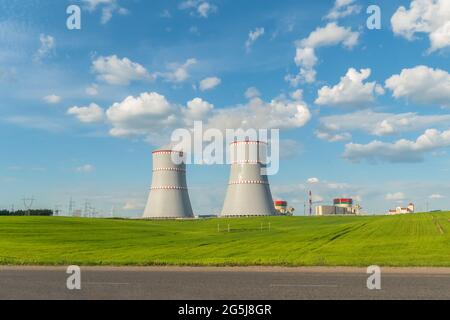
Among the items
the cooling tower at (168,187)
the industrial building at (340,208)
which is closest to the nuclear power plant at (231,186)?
the cooling tower at (168,187)

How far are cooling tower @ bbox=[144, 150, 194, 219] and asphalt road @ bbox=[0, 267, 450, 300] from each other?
44.0 m

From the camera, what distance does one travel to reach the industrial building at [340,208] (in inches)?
5688

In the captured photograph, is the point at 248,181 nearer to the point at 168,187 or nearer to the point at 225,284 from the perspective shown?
the point at 168,187

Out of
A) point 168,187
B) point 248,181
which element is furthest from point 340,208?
point 168,187

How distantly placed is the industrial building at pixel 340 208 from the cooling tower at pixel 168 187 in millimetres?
90670

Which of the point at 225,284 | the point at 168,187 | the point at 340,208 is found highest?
the point at 168,187

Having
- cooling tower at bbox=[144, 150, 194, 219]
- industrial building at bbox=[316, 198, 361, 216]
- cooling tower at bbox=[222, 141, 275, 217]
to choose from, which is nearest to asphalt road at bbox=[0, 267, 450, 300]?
cooling tower at bbox=[222, 141, 275, 217]

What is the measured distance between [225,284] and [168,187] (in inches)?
1918

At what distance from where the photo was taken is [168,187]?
59.4m

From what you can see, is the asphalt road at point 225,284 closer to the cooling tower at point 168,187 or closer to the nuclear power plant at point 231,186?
the nuclear power plant at point 231,186

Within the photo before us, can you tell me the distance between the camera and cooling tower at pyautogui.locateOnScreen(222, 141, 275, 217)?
182 feet

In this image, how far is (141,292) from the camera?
1005cm

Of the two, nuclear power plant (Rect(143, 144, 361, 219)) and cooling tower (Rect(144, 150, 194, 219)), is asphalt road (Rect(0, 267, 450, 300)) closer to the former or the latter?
nuclear power plant (Rect(143, 144, 361, 219))
